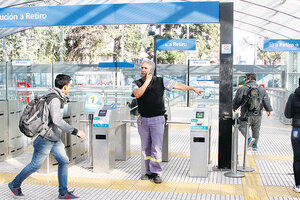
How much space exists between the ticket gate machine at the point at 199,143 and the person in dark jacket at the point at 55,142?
1.97 m

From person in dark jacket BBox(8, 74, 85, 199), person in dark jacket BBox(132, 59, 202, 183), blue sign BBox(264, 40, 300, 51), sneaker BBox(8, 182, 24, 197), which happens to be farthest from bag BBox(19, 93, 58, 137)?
blue sign BBox(264, 40, 300, 51)

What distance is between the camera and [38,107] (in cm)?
471

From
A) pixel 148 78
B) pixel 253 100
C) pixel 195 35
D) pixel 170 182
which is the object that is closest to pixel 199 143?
pixel 170 182

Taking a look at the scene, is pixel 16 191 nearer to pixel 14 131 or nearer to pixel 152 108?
pixel 152 108

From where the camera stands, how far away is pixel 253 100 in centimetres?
796

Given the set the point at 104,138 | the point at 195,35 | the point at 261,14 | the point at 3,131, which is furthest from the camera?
the point at 195,35

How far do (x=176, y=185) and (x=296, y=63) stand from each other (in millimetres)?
9238

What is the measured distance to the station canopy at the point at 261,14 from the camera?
1941 centimetres

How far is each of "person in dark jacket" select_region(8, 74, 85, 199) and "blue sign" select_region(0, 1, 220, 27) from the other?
2.42m

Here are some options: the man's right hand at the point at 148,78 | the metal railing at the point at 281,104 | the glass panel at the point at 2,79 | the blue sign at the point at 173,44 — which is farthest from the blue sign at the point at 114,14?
the metal railing at the point at 281,104

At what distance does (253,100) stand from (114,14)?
3.30 meters

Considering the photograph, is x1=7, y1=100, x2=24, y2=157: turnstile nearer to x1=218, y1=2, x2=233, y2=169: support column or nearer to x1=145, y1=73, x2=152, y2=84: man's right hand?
x1=145, y1=73, x2=152, y2=84: man's right hand

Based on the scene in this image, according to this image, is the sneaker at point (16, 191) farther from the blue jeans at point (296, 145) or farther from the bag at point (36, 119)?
the blue jeans at point (296, 145)

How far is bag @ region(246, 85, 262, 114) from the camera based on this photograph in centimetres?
795
